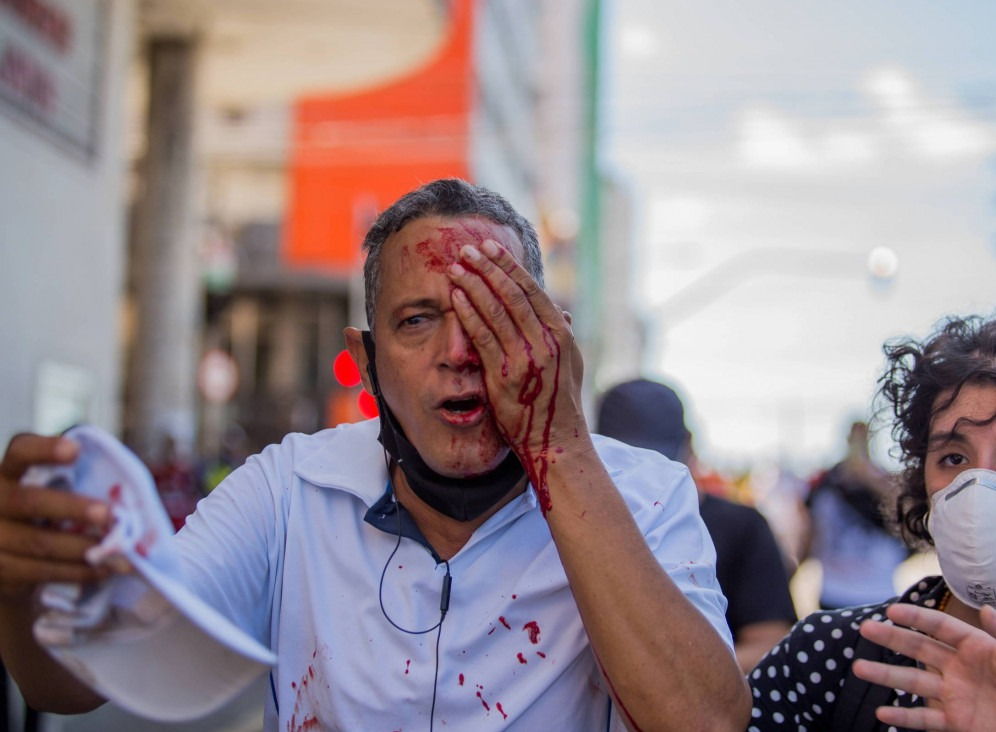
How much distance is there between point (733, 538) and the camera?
400 centimetres

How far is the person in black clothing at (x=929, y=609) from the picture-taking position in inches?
70.7

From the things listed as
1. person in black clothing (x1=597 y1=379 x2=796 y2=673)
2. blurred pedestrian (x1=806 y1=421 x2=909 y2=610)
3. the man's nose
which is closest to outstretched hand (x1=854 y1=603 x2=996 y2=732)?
the man's nose

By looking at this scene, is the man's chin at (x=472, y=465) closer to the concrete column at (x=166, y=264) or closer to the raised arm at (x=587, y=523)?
the raised arm at (x=587, y=523)

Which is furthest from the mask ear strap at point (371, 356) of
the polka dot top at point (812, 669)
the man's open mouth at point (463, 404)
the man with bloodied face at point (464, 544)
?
the polka dot top at point (812, 669)

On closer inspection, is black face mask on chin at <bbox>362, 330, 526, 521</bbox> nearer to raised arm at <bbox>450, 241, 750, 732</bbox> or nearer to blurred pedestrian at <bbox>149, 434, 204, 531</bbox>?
raised arm at <bbox>450, 241, 750, 732</bbox>

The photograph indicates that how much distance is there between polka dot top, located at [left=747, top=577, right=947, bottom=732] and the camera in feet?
7.66

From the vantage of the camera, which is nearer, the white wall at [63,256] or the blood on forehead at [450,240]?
the blood on forehead at [450,240]

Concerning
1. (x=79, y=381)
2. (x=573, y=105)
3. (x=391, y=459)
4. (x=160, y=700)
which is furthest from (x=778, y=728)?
(x=573, y=105)

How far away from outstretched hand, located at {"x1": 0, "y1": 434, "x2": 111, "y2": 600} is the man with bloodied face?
4.8 inches

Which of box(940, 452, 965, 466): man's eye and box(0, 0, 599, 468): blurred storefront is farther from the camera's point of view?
box(0, 0, 599, 468): blurred storefront

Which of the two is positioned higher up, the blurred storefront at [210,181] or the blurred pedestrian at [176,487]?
the blurred storefront at [210,181]

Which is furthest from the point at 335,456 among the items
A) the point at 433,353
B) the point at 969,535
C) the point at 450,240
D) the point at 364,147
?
the point at 364,147

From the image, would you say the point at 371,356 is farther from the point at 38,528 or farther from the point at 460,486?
the point at 38,528

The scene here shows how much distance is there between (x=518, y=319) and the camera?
188 centimetres
